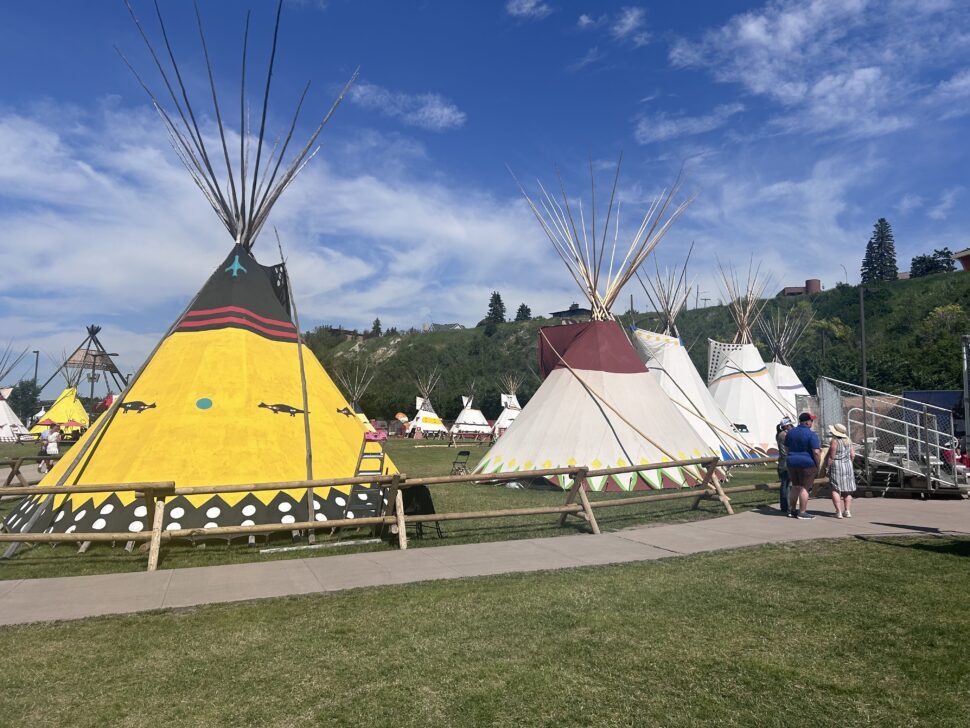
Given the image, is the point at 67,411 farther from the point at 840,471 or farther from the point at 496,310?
the point at 496,310

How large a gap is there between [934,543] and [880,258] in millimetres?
91249

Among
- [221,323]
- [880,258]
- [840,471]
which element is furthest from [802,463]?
[880,258]

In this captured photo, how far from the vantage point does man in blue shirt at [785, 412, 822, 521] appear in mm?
8906

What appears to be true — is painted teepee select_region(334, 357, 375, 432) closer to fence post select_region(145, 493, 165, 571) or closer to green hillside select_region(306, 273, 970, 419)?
green hillside select_region(306, 273, 970, 419)

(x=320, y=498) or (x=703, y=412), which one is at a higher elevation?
(x=703, y=412)

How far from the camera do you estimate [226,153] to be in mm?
10477

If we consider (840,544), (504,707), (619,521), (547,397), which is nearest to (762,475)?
(547,397)

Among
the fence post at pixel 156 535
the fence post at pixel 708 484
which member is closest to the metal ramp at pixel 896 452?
the fence post at pixel 708 484

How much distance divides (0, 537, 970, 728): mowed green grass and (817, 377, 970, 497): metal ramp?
6.62m

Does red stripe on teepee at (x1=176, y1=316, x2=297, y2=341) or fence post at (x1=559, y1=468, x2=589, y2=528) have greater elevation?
red stripe on teepee at (x1=176, y1=316, x2=297, y2=341)

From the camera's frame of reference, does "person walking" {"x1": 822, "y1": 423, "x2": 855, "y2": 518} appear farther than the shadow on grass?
Yes

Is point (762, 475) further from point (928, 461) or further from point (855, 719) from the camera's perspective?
point (855, 719)

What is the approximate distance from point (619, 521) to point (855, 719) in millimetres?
6227

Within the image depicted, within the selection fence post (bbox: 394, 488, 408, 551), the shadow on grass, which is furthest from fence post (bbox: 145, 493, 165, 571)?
the shadow on grass
